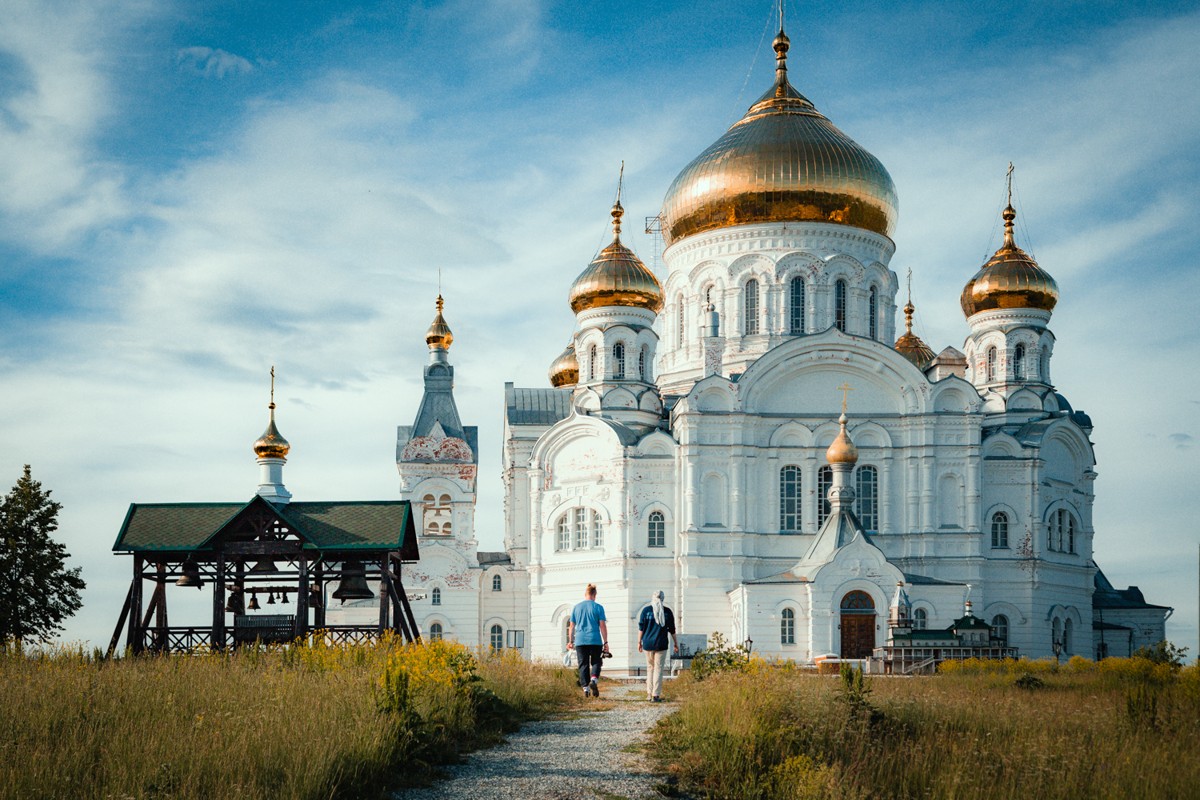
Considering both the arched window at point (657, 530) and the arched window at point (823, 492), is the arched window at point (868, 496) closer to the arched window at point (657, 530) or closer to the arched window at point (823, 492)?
the arched window at point (823, 492)

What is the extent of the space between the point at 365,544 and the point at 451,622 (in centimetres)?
2265

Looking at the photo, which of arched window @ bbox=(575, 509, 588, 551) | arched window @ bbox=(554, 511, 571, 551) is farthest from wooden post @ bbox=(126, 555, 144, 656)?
arched window @ bbox=(554, 511, 571, 551)

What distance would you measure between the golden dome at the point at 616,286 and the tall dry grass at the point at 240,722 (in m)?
25.4

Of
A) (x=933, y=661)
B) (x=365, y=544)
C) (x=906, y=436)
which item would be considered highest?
(x=906, y=436)

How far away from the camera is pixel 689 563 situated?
3609cm

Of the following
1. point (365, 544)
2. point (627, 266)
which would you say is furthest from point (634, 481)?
point (365, 544)

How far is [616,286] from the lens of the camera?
131 feet

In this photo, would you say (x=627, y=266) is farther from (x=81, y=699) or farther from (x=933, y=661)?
(x=81, y=699)

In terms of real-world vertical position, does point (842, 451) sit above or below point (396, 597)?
above

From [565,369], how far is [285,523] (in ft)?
92.3

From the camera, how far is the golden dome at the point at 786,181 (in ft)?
132

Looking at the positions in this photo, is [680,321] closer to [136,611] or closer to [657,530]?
[657,530]

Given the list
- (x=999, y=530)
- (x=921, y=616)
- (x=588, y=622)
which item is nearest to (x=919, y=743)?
(x=588, y=622)

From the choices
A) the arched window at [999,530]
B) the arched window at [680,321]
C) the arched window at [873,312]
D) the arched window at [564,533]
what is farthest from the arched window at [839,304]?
the arched window at [564,533]
